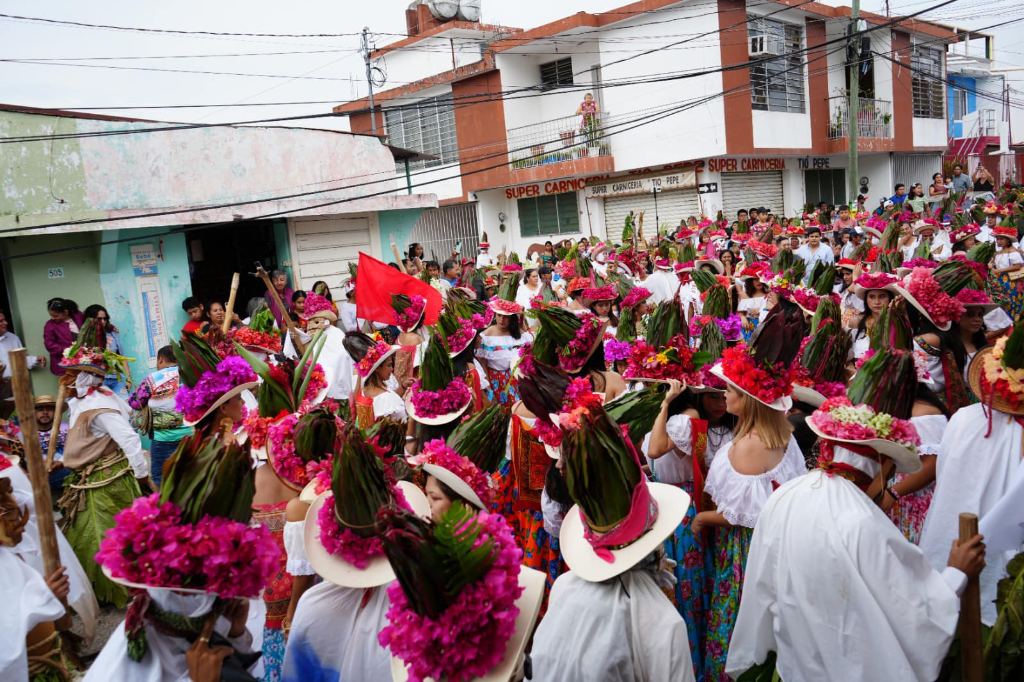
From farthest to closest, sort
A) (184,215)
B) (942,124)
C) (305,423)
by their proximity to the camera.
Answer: (942,124) < (184,215) < (305,423)

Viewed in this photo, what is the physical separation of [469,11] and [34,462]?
3085 centimetres

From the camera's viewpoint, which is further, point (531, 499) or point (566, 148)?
point (566, 148)

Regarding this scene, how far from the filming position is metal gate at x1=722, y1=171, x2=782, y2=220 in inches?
958

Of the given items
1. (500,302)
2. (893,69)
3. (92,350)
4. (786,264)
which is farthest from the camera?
(893,69)

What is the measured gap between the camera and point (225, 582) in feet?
8.95

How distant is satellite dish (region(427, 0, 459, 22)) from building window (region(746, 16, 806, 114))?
12.2 m

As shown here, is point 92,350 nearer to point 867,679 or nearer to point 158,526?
point 158,526

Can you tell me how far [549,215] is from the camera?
1129 inches

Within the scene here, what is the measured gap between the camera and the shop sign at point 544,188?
1074 inches

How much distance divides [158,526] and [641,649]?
1753 millimetres

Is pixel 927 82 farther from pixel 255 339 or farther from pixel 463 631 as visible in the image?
pixel 463 631

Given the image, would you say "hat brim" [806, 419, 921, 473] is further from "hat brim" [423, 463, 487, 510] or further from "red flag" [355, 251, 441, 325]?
"red flag" [355, 251, 441, 325]

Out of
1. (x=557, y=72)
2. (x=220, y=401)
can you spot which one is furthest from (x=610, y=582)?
(x=557, y=72)

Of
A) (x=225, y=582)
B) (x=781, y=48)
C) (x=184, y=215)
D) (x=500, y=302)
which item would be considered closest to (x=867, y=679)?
(x=225, y=582)
